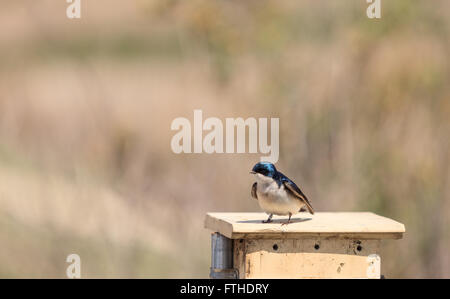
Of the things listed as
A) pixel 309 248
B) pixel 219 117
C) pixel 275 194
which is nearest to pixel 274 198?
pixel 275 194

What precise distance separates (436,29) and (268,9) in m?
1.21


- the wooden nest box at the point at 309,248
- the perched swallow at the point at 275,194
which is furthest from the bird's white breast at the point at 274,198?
the wooden nest box at the point at 309,248

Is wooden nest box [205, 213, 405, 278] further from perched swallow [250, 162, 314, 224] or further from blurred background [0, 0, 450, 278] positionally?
blurred background [0, 0, 450, 278]

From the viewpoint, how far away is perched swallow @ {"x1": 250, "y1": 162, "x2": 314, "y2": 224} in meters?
3.46

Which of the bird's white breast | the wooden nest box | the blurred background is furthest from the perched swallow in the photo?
the blurred background

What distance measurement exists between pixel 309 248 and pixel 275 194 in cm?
35

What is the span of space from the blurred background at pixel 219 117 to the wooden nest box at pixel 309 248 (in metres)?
2.58

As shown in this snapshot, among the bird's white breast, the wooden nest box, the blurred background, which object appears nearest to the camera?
the wooden nest box

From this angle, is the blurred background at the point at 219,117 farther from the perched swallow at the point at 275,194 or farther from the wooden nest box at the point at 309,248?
the wooden nest box at the point at 309,248

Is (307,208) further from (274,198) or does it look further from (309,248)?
(309,248)

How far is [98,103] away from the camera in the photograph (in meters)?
6.55

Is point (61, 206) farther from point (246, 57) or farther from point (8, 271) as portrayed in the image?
point (246, 57)
